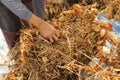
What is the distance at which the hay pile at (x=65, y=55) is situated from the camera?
165 centimetres

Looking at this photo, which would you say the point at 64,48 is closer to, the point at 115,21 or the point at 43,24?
the point at 43,24

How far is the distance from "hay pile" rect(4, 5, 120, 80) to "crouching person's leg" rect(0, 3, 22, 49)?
0.52 ft

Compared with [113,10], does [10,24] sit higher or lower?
lower

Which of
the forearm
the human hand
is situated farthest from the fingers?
the forearm

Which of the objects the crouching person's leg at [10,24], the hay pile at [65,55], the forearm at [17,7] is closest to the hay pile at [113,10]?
the hay pile at [65,55]

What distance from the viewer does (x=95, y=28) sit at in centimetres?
185

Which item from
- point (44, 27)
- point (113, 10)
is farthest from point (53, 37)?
point (113, 10)

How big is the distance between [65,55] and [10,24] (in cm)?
52

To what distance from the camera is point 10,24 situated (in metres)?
1.96

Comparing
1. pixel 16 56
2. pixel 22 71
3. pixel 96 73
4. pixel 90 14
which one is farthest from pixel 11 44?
pixel 96 73

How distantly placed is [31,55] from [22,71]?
0.12 metres

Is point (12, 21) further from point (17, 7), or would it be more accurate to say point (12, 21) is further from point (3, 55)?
point (3, 55)

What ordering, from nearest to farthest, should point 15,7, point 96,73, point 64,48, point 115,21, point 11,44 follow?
point 96,73
point 15,7
point 64,48
point 11,44
point 115,21

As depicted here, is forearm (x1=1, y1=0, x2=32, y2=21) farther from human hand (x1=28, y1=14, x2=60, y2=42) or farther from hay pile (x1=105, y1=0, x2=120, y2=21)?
hay pile (x1=105, y1=0, x2=120, y2=21)
